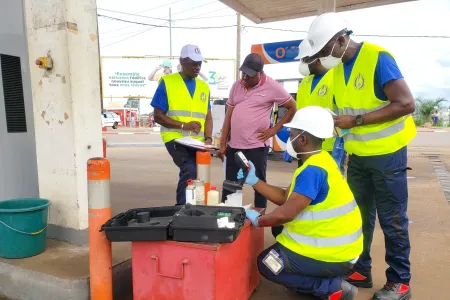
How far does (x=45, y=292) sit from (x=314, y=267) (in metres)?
1.95

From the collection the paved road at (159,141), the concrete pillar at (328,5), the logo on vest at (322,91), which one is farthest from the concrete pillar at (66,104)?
the paved road at (159,141)

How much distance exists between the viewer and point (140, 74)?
30.2m

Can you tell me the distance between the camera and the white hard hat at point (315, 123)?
2314mm

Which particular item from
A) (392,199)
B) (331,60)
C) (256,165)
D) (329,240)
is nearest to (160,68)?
(256,165)

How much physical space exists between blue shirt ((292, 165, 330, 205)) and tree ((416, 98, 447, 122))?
35148 millimetres

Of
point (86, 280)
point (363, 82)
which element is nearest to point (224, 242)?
point (86, 280)

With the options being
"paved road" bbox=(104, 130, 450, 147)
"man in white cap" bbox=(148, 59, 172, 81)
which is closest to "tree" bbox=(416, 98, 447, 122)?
"paved road" bbox=(104, 130, 450, 147)

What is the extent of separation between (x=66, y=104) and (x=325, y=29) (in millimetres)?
2170

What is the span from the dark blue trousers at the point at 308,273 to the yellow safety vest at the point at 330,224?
5 cm

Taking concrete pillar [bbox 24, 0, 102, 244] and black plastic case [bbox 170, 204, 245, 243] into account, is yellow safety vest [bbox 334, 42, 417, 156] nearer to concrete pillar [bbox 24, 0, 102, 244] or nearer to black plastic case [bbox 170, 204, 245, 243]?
black plastic case [bbox 170, 204, 245, 243]

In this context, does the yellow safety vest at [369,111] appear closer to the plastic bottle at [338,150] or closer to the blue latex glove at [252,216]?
the plastic bottle at [338,150]

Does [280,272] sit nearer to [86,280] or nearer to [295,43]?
[86,280]

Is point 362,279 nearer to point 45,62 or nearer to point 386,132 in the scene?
point 386,132

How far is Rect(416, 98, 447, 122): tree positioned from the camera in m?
33.1
